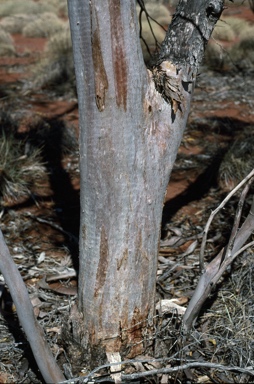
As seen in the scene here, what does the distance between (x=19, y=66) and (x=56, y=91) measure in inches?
133

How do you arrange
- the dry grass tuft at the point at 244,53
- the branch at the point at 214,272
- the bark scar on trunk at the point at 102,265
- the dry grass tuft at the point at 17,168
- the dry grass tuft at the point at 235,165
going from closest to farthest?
the bark scar on trunk at the point at 102,265, the branch at the point at 214,272, the dry grass tuft at the point at 17,168, the dry grass tuft at the point at 235,165, the dry grass tuft at the point at 244,53

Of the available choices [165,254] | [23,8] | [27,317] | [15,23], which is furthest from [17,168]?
A: [23,8]

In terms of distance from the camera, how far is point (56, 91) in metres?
10.4

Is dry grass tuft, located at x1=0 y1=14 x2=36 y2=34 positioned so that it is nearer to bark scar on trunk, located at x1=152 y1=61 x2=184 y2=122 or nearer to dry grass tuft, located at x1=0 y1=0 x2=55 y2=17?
dry grass tuft, located at x1=0 y1=0 x2=55 y2=17

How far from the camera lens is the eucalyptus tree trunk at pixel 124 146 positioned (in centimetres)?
260

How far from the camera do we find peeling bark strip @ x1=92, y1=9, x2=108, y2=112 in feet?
8.38

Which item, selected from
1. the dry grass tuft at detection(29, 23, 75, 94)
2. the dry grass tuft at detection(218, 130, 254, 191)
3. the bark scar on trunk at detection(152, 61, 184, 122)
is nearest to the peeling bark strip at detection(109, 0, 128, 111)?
the bark scar on trunk at detection(152, 61, 184, 122)

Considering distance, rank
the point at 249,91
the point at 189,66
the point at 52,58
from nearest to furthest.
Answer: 1. the point at 189,66
2. the point at 249,91
3. the point at 52,58

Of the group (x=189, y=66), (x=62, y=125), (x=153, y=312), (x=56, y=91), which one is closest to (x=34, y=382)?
(x=153, y=312)

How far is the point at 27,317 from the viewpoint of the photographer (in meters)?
2.88

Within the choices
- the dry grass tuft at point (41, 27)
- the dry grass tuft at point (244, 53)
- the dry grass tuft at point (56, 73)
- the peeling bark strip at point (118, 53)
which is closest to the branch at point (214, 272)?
the peeling bark strip at point (118, 53)

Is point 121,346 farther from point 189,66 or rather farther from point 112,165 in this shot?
point 189,66

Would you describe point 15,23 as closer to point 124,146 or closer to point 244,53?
point 244,53

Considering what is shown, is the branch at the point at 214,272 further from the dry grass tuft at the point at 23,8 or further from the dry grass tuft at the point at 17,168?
the dry grass tuft at the point at 23,8
